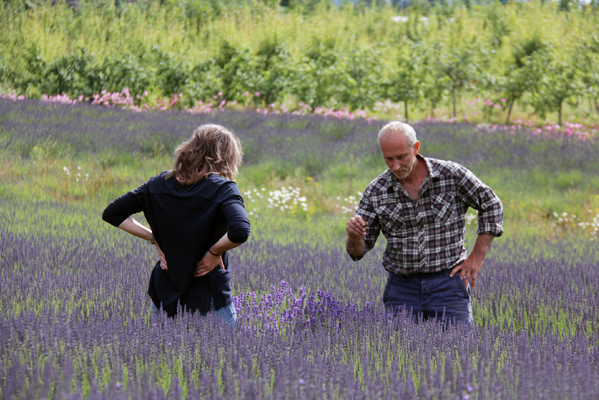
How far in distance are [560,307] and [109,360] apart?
3075mm

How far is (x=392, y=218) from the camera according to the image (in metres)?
3.56

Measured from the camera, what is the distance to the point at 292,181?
10.5 meters

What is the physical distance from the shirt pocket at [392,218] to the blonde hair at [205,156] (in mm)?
1042

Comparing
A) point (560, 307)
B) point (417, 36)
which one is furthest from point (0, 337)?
point (417, 36)

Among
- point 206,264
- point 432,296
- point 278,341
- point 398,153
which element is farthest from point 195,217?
point 432,296

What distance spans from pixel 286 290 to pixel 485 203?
1.43 meters

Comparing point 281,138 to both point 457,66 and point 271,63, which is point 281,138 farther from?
point 457,66

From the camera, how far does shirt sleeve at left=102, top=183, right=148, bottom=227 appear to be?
2.99 metres

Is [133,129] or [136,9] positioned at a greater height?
[136,9]

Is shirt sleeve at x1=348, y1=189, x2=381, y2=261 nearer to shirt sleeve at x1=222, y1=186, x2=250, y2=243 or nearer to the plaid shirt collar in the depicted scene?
the plaid shirt collar

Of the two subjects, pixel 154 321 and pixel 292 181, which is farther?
pixel 292 181

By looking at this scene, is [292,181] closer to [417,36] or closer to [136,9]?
[136,9]

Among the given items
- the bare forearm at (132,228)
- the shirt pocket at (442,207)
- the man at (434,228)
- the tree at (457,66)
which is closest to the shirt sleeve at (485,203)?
the man at (434,228)

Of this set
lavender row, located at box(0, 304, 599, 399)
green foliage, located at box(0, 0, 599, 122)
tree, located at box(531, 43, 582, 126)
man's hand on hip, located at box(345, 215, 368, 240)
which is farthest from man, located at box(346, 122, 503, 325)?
tree, located at box(531, 43, 582, 126)
